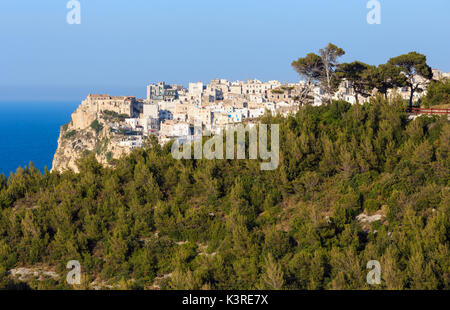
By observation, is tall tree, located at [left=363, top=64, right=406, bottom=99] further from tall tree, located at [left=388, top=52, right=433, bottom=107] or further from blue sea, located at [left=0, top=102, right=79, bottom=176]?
blue sea, located at [left=0, top=102, right=79, bottom=176]

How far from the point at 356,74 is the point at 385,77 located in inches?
73.0

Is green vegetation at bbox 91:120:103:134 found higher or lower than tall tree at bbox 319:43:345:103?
higher

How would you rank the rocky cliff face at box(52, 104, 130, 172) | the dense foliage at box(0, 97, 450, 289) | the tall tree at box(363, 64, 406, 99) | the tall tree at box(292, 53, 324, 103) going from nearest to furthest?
the dense foliage at box(0, 97, 450, 289)
the tall tree at box(363, 64, 406, 99)
the tall tree at box(292, 53, 324, 103)
the rocky cliff face at box(52, 104, 130, 172)

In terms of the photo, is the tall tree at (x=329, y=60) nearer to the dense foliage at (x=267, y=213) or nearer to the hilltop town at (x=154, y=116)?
the dense foliage at (x=267, y=213)

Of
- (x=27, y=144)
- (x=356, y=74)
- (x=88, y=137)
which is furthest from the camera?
(x=27, y=144)

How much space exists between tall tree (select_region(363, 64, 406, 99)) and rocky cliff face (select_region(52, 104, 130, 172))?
39.0 metres

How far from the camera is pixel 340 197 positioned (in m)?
17.6

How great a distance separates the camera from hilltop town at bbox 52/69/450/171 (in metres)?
62.5

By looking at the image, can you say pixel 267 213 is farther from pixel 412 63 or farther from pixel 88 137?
pixel 88 137

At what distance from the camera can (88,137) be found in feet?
236

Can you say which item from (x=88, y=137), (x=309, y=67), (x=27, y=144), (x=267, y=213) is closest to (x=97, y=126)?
(x=88, y=137)

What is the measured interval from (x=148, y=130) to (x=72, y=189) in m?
48.8

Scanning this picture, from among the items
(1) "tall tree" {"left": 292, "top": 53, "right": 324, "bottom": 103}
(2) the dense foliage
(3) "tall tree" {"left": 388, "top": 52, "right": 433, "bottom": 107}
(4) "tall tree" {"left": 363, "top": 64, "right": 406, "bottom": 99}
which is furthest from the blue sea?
(3) "tall tree" {"left": 388, "top": 52, "right": 433, "bottom": 107}
